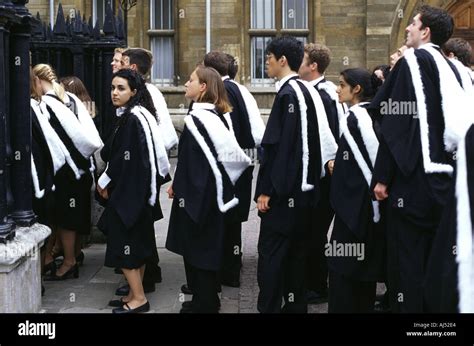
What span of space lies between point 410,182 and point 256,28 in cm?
1368

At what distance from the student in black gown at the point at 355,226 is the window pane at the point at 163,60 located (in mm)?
13274

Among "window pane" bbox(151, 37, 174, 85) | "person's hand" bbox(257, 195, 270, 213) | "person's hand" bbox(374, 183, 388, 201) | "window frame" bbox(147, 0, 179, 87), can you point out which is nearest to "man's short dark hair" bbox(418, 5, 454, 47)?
"person's hand" bbox(374, 183, 388, 201)

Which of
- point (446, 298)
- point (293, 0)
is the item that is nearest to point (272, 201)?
point (446, 298)

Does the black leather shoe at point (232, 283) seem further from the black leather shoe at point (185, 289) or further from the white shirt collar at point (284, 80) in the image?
the white shirt collar at point (284, 80)

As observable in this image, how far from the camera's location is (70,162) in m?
6.80

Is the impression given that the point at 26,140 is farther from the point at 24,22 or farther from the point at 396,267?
the point at 396,267

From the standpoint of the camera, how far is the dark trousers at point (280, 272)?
5547 mm

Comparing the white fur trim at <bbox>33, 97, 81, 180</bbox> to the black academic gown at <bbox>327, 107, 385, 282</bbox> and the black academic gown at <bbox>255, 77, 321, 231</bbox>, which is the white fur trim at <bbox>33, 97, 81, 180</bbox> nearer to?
the black academic gown at <bbox>255, 77, 321, 231</bbox>

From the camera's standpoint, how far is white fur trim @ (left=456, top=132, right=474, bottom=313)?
264 cm

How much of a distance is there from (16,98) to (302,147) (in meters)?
1.92

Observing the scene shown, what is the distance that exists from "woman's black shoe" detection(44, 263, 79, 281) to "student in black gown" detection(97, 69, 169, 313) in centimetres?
96

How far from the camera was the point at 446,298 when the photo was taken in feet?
8.98

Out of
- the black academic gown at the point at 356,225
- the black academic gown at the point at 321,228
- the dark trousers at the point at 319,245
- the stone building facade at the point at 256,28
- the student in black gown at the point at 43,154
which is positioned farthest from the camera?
the stone building facade at the point at 256,28

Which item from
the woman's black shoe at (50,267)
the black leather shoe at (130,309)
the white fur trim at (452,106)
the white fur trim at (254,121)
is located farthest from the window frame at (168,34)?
the white fur trim at (452,106)
